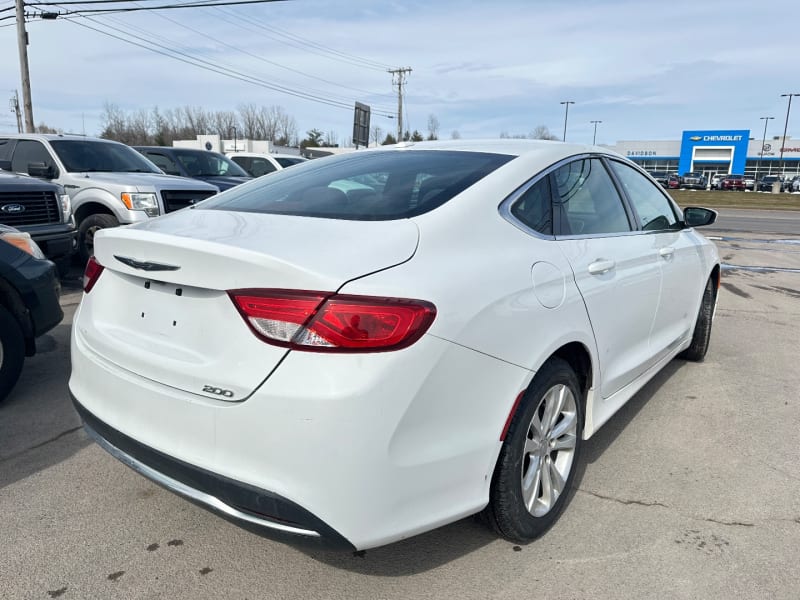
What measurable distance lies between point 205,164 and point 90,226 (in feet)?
15.6

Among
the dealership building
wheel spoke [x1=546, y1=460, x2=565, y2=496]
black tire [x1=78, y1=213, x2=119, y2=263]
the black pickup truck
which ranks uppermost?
the dealership building

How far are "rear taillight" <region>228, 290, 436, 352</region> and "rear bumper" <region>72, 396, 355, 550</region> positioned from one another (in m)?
0.49

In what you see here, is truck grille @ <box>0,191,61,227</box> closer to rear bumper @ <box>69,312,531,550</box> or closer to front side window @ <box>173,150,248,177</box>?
rear bumper @ <box>69,312,531,550</box>

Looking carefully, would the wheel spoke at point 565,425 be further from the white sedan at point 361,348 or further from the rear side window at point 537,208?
the rear side window at point 537,208

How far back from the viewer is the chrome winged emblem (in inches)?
84.0

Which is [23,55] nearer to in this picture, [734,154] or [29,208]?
[29,208]

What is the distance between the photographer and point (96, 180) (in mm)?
8203

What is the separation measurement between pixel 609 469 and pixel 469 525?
101cm

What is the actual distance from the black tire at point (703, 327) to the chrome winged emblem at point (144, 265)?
4.11 metres

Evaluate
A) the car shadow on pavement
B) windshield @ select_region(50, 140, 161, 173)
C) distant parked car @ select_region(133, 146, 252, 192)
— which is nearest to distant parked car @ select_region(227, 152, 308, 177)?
distant parked car @ select_region(133, 146, 252, 192)

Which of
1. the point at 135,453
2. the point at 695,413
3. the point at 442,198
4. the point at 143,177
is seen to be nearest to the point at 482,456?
the point at 442,198

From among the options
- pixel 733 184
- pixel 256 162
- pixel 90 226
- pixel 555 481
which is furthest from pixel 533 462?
pixel 733 184

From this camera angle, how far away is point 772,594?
7.65 feet

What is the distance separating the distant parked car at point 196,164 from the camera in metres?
12.1
